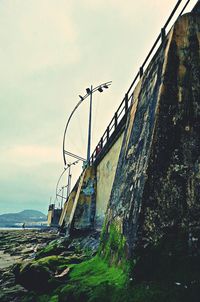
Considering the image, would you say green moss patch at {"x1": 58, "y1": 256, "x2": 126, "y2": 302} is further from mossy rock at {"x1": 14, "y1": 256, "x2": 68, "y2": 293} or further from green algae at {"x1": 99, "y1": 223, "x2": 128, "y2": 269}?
mossy rock at {"x1": 14, "y1": 256, "x2": 68, "y2": 293}

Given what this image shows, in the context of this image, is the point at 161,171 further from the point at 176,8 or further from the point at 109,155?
the point at 109,155

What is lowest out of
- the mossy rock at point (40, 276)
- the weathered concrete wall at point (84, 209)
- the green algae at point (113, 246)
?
the mossy rock at point (40, 276)

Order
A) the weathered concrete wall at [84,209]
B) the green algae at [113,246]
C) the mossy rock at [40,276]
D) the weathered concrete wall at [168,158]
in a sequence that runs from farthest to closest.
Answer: the weathered concrete wall at [84,209] < the mossy rock at [40,276] < the green algae at [113,246] < the weathered concrete wall at [168,158]

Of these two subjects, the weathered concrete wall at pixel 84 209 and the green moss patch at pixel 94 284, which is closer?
the green moss patch at pixel 94 284

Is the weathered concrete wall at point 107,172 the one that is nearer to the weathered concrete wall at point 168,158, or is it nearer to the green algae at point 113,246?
the green algae at point 113,246

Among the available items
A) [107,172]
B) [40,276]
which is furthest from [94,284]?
[107,172]

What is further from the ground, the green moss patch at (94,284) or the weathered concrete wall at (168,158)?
the weathered concrete wall at (168,158)

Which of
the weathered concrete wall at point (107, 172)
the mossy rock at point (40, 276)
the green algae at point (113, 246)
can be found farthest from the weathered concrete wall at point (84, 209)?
the green algae at point (113, 246)

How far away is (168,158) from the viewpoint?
4480mm

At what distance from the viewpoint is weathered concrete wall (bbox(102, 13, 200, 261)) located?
416 cm

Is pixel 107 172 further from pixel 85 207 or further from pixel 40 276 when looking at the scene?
pixel 40 276

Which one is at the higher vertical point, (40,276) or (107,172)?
(107,172)

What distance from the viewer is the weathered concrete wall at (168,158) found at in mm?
4164

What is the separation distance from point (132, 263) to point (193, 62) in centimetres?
369
